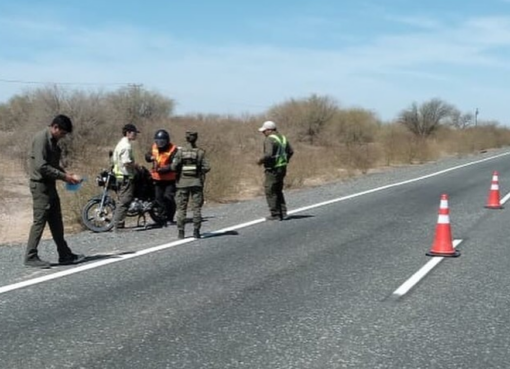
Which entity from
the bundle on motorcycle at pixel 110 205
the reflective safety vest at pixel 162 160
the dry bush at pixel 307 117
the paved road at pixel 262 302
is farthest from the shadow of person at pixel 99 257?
the dry bush at pixel 307 117

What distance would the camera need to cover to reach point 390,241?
467 inches

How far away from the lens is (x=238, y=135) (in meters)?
46.8

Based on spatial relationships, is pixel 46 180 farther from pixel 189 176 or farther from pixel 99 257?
pixel 189 176

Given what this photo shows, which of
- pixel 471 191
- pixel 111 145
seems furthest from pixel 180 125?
pixel 471 191

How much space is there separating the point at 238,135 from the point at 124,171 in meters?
33.7

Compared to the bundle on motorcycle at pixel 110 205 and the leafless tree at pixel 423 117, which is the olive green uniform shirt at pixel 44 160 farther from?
the leafless tree at pixel 423 117

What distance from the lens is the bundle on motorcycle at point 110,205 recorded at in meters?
13.6

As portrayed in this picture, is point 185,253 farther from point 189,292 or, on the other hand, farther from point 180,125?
point 180,125

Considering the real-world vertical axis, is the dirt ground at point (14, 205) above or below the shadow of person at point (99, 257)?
below

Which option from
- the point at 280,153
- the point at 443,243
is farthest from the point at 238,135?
the point at 443,243

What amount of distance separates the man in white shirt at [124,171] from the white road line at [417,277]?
571cm

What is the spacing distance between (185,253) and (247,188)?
15.8 m

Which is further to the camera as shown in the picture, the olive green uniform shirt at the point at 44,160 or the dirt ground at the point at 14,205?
the dirt ground at the point at 14,205

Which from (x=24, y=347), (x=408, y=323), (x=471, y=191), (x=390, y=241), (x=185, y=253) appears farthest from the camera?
(x=471, y=191)
